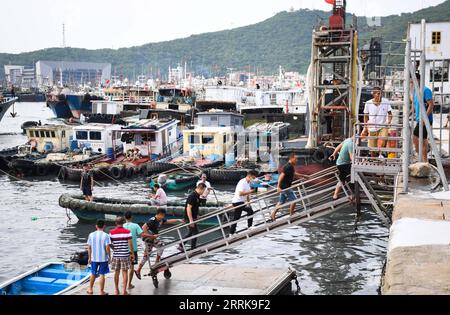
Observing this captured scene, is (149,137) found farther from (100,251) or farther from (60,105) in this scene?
(60,105)

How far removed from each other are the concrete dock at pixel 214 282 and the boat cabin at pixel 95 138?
103 ft

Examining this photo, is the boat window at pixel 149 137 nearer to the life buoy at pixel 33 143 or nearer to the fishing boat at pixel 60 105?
the life buoy at pixel 33 143

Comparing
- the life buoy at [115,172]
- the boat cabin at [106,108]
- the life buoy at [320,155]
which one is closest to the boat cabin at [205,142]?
the life buoy at [115,172]

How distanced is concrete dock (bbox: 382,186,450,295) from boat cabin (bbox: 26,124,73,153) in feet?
130

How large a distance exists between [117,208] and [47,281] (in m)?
9.47

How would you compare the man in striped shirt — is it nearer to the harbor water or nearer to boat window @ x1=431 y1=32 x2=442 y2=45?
the harbor water

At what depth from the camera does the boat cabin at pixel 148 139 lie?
1719 inches

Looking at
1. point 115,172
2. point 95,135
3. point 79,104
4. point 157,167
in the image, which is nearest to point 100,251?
point 157,167

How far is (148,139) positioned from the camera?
44.3 metres

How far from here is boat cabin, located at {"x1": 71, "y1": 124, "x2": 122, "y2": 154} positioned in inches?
1794

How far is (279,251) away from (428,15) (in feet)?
366

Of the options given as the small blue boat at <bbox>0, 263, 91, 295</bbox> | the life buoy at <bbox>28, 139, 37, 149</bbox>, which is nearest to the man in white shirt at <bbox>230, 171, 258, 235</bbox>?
the small blue boat at <bbox>0, 263, 91, 295</bbox>
